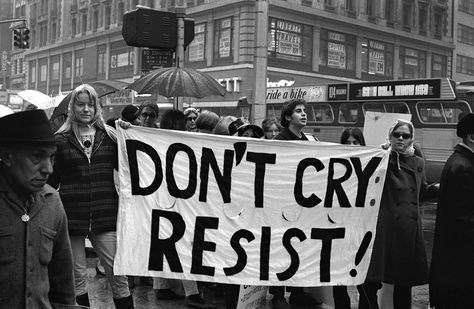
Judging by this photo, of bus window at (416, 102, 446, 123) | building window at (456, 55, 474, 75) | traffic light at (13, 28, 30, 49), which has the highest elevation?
building window at (456, 55, 474, 75)

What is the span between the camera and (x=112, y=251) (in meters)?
4.77

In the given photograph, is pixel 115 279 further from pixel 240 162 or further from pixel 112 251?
pixel 240 162

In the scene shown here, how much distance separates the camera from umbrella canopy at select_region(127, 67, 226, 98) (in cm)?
793

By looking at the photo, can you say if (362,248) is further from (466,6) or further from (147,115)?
(466,6)

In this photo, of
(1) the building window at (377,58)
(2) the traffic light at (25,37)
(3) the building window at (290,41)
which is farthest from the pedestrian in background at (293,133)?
(1) the building window at (377,58)

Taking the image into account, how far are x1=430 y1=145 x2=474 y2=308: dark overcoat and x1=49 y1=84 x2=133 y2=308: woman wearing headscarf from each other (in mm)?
2313

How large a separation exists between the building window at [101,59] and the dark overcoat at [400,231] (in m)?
47.1

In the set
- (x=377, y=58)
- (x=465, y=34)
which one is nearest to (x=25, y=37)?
(x=377, y=58)

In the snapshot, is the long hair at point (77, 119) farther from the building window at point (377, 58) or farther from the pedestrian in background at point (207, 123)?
the building window at point (377, 58)

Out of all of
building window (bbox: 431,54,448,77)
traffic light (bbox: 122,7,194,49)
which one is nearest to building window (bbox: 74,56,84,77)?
building window (bbox: 431,54,448,77)

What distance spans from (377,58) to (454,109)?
27720 mm

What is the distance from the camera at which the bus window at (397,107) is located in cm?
1823

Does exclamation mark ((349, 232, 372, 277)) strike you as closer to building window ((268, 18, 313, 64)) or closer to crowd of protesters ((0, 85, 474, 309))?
crowd of protesters ((0, 85, 474, 309))

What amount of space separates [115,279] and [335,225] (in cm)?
183
